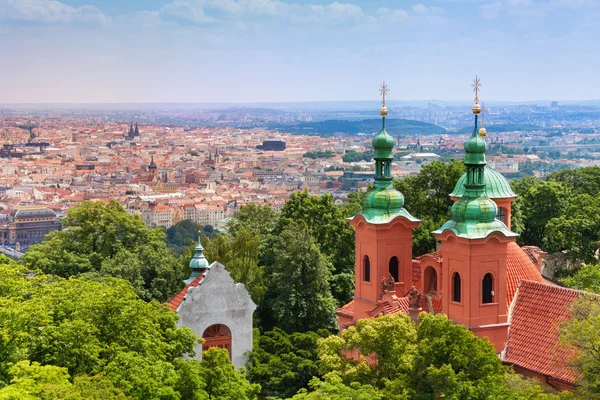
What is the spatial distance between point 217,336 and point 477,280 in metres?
10.8

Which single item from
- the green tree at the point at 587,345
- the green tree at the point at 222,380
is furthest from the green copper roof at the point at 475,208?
the green tree at the point at 222,380

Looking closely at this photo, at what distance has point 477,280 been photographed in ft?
91.1

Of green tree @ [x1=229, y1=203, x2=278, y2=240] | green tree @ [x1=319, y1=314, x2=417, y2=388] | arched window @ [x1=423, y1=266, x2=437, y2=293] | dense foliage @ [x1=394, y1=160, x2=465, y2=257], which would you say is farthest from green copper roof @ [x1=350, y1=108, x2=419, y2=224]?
green tree @ [x1=229, y1=203, x2=278, y2=240]

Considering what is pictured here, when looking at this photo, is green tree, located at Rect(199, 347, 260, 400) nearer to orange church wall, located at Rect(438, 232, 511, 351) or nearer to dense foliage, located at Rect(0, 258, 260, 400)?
dense foliage, located at Rect(0, 258, 260, 400)

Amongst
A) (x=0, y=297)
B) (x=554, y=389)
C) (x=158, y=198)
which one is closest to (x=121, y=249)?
(x=0, y=297)

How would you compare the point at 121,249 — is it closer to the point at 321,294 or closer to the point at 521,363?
the point at 321,294

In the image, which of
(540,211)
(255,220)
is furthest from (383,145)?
(540,211)

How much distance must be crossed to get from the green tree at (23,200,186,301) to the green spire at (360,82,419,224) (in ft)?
43.5

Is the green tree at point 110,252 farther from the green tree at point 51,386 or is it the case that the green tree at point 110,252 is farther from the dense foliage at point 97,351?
the green tree at point 51,386

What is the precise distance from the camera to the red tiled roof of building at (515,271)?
2888 cm

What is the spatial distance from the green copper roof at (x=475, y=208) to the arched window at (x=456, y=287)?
4.60 feet

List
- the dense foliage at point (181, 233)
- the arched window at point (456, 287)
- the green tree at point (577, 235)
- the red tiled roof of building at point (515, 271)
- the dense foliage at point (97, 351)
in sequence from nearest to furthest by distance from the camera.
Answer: the dense foliage at point (97, 351), the arched window at point (456, 287), the red tiled roof of building at point (515, 271), the green tree at point (577, 235), the dense foliage at point (181, 233)

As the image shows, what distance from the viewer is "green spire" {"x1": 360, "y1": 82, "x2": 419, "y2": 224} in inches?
1242

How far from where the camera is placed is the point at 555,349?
86.2ft
